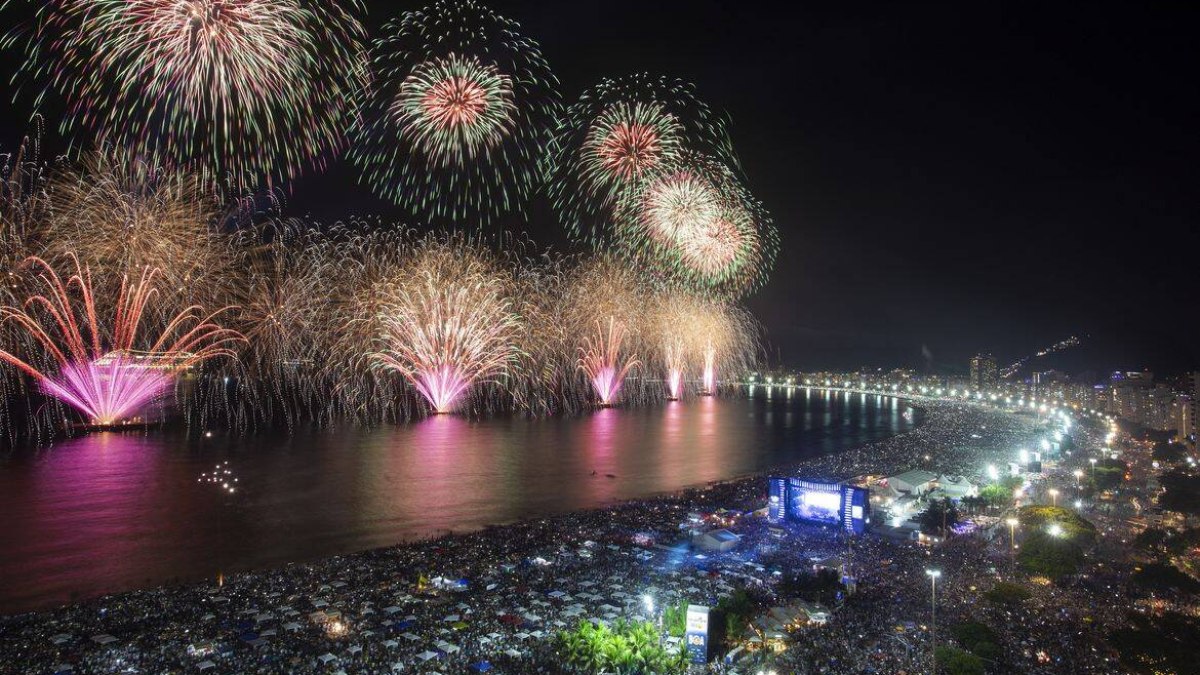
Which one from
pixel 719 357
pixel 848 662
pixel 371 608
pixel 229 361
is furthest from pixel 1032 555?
pixel 229 361

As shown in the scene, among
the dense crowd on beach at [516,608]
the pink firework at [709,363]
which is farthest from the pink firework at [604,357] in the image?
the dense crowd on beach at [516,608]

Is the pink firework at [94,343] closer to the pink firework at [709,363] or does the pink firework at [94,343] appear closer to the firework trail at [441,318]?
the firework trail at [441,318]

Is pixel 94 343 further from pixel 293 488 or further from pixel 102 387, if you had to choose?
pixel 293 488

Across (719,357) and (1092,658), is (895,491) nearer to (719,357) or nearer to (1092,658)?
(1092,658)

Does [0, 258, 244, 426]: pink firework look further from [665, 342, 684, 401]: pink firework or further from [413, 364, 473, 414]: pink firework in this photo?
[665, 342, 684, 401]: pink firework

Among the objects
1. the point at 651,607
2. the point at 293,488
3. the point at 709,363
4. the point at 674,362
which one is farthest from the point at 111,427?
the point at 709,363

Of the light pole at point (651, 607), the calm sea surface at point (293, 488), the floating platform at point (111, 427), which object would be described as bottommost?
the calm sea surface at point (293, 488)

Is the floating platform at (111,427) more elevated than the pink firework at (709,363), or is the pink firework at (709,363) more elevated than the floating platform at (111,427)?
the pink firework at (709,363)
